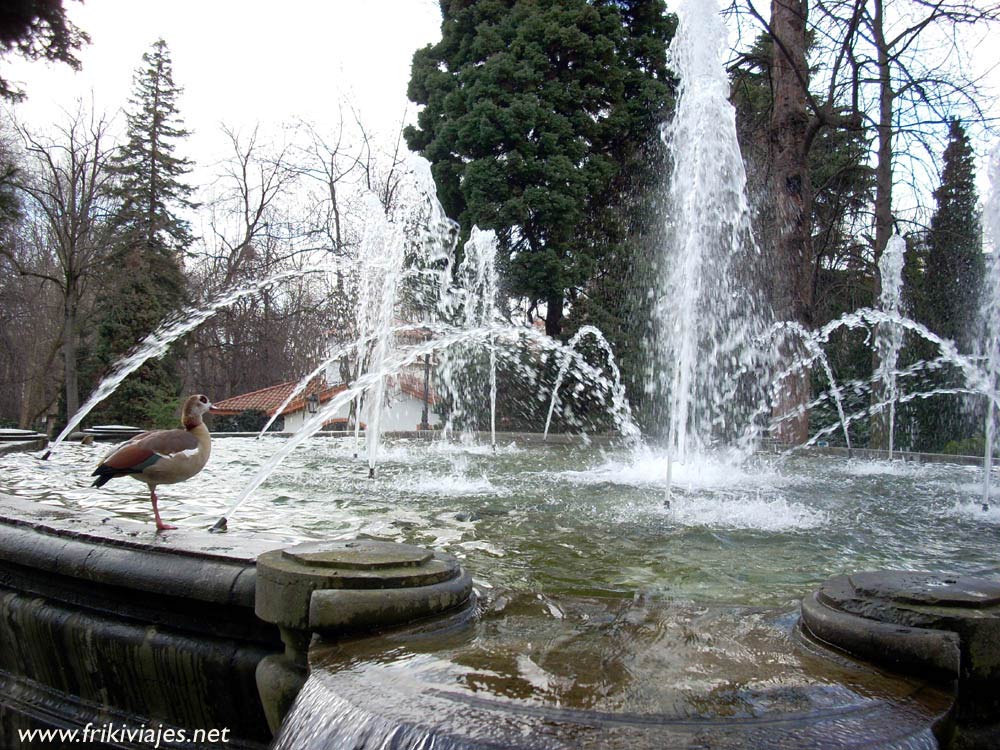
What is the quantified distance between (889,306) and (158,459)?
44.9 ft

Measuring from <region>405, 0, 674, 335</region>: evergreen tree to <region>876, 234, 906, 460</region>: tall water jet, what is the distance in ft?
24.2

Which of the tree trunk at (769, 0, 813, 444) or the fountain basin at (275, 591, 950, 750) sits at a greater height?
the tree trunk at (769, 0, 813, 444)

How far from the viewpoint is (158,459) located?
10.3 ft

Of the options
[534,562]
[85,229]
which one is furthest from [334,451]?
[85,229]

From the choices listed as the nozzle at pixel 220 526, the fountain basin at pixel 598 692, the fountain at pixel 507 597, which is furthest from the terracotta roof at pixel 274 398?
the fountain basin at pixel 598 692

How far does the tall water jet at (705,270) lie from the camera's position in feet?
25.9

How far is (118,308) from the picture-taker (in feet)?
74.5

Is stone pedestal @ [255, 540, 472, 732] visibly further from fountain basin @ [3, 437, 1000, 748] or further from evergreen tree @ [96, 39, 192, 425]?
evergreen tree @ [96, 39, 192, 425]

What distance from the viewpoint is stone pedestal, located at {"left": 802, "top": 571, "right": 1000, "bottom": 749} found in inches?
A: 79.0

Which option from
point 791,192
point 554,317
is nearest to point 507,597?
point 791,192

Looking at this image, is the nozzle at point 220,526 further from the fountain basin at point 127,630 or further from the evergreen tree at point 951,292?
the evergreen tree at point 951,292

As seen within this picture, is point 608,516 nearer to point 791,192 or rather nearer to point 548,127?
point 791,192

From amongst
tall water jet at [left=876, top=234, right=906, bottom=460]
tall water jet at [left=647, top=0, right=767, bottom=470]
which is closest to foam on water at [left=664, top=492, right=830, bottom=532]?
tall water jet at [left=647, top=0, right=767, bottom=470]

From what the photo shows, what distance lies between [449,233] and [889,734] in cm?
1982
